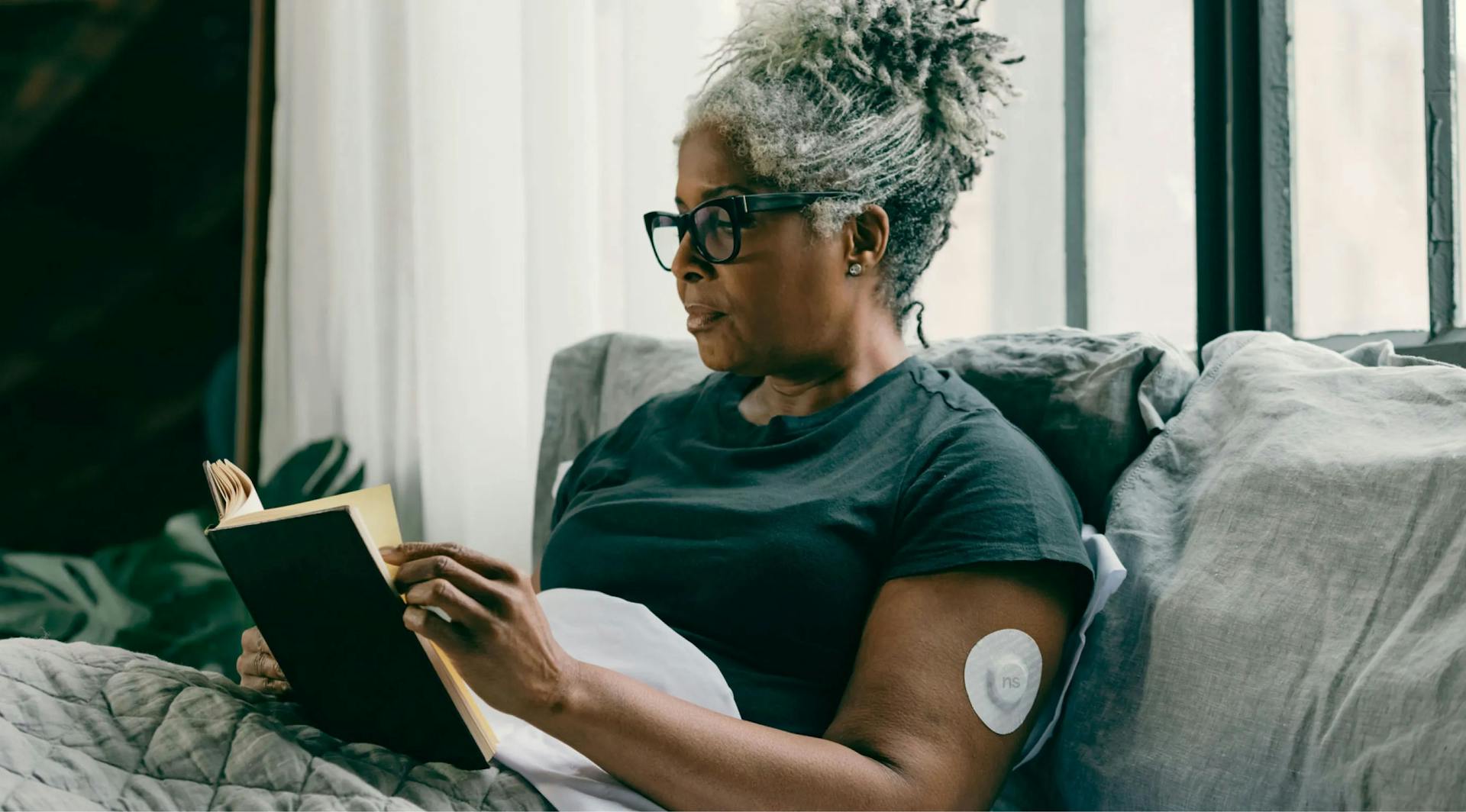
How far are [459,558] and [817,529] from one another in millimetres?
345

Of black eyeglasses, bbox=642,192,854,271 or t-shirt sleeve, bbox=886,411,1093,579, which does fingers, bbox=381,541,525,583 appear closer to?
t-shirt sleeve, bbox=886,411,1093,579

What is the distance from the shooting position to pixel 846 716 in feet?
2.83

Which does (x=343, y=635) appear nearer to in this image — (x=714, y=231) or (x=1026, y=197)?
(x=714, y=231)

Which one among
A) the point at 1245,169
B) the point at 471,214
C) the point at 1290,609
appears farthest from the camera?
the point at 471,214

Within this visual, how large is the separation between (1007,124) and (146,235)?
6.95ft

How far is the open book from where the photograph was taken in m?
0.69

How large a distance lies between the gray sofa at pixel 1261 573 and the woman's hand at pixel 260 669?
0.66m

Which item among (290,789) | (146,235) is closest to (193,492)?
(146,235)

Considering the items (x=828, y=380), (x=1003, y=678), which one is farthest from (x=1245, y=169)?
(x=1003, y=678)

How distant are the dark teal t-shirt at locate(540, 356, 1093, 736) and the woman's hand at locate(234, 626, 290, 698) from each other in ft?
0.91

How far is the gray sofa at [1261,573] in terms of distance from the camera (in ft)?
2.37

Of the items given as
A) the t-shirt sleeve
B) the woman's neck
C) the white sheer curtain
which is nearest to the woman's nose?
the woman's neck

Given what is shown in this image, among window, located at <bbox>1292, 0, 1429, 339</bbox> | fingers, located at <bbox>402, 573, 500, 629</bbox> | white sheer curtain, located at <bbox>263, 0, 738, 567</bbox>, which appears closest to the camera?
fingers, located at <bbox>402, 573, 500, 629</bbox>

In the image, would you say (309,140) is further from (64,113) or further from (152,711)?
(152,711)
